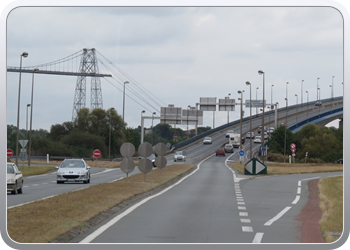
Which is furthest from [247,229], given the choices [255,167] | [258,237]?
[255,167]

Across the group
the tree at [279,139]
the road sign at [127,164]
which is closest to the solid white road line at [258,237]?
the road sign at [127,164]

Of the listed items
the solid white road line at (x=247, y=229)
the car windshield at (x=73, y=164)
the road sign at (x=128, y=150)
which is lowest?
the solid white road line at (x=247, y=229)

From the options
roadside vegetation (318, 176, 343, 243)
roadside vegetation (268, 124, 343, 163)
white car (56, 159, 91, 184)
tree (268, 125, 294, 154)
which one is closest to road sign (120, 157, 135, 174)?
white car (56, 159, 91, 184)

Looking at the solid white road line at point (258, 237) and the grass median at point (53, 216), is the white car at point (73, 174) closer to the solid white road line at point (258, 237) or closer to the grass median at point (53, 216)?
the grass median at point (53, 216)

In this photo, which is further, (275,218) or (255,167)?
(255,167)

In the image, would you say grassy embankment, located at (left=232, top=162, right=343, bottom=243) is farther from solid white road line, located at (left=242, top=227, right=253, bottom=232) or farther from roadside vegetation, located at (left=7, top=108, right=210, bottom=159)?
roadside vegetation, located at (left=7, top=108, right=210, bottom=159)

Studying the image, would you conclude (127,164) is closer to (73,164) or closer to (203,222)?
(73,164)

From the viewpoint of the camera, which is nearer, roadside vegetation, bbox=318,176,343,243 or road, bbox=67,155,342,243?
roadside vegetation, bbox=318,176,343,243

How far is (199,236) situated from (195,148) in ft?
350

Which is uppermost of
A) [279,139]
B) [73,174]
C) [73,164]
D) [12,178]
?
[279,139]

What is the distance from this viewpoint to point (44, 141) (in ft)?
298

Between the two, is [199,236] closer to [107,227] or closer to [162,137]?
[107,227]

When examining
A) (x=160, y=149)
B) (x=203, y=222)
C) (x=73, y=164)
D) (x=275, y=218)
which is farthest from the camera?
(x=73, y=164)

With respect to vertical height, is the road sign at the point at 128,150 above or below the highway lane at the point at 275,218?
above
